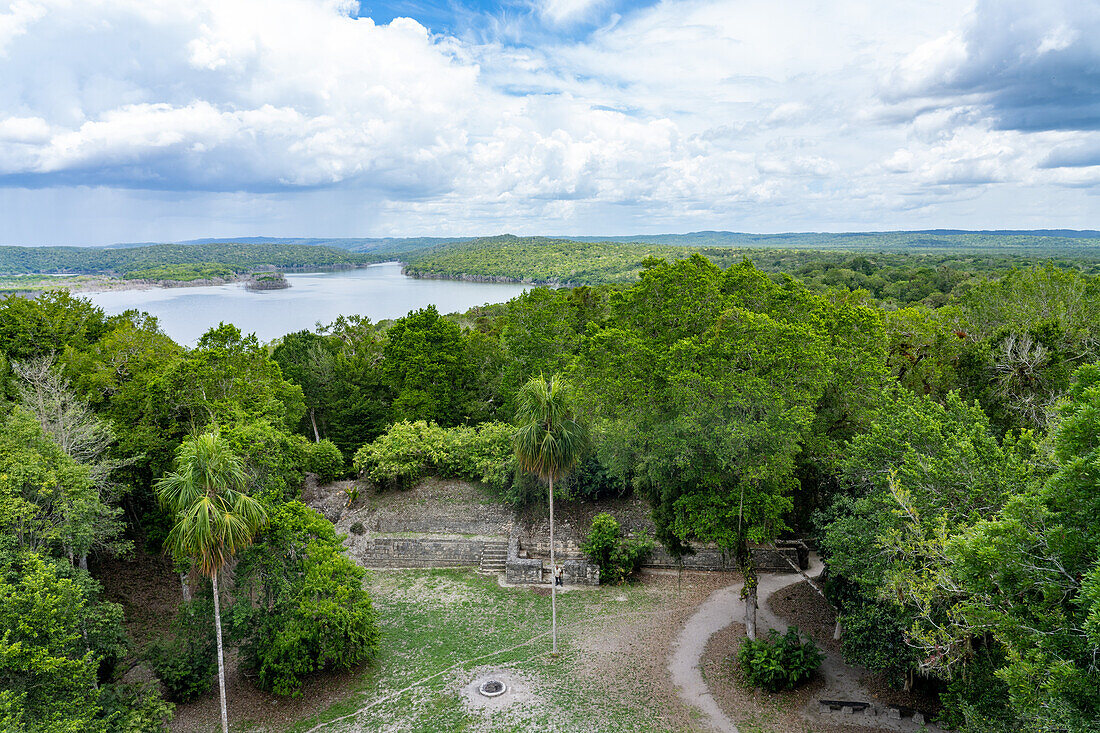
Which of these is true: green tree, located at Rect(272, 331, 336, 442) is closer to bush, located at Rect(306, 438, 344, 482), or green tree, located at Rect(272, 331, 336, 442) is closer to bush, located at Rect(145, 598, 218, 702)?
bush, located at Rect(306, 438, 344, 482)

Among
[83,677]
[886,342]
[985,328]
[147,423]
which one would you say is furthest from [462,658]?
[985,328]

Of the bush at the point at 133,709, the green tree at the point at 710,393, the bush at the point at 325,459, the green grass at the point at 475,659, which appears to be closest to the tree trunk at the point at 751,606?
the green tree at the point at 710,393

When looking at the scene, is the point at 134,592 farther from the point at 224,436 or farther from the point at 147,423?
the point at 224,436

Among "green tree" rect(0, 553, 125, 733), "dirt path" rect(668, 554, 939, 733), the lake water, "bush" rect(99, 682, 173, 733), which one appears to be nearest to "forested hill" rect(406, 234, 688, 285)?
the lake water

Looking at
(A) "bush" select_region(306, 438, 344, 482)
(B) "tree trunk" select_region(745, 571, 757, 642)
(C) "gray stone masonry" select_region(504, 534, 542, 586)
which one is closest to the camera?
(B) "tree trunk" select_region(745, 571, 757, 642)

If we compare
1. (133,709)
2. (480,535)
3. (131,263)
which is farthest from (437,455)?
(131,263)

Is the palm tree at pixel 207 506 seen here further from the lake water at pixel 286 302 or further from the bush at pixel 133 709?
the lake water at pixel 286 302
